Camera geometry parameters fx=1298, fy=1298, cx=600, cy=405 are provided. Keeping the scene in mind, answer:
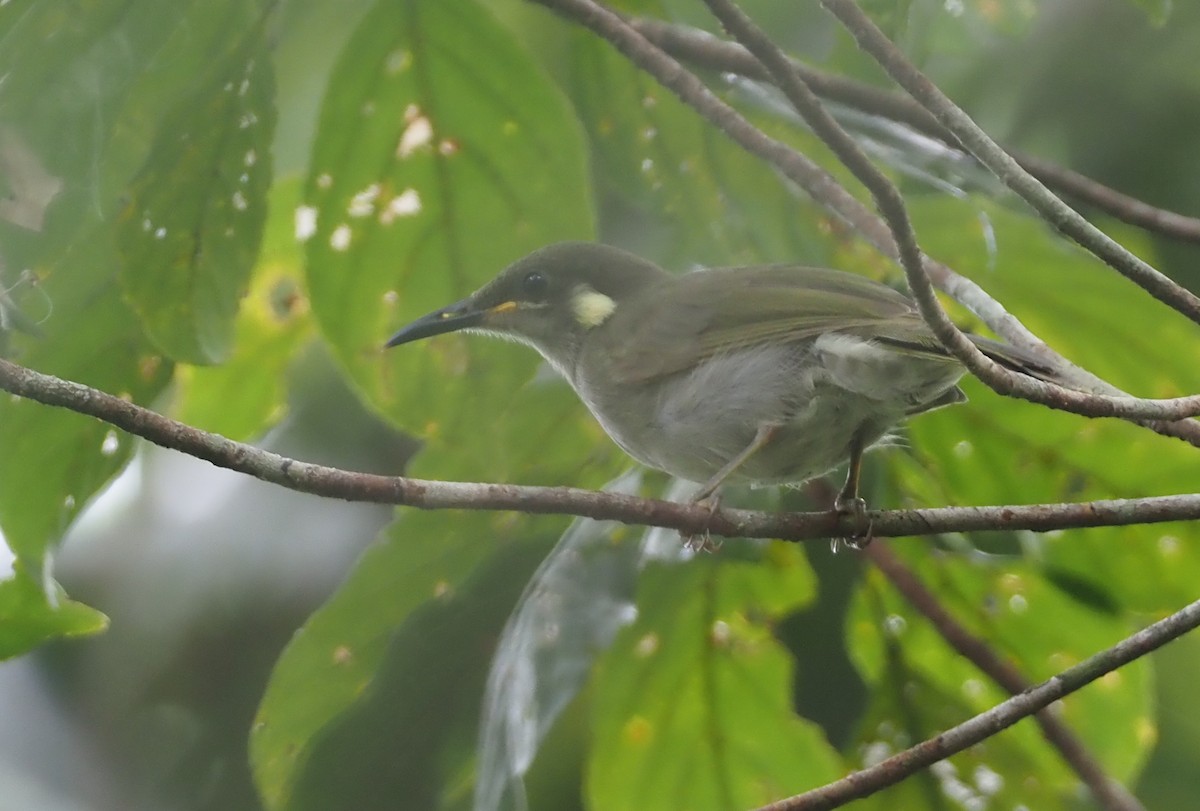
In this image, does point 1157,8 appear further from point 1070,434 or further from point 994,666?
point 994,666

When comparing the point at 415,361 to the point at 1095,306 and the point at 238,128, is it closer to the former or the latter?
the point at 238,128

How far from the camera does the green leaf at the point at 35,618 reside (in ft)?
7.34

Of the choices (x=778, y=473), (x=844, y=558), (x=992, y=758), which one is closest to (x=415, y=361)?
(x=778, y=473)

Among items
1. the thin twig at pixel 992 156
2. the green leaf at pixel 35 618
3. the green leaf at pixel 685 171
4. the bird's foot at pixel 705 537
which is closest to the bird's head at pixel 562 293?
the green leaf at pixel 685 171

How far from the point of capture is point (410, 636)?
263 cm

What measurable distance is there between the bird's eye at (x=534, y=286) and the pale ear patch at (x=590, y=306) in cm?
10

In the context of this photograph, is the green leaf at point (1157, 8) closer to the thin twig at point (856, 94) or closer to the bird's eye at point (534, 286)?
the thin twig at point (856, 94)

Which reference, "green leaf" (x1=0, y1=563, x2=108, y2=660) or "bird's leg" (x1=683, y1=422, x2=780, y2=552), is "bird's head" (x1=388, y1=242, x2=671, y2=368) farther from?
"green leaf" (x1=0, y1=563, x2=108, y2=660)

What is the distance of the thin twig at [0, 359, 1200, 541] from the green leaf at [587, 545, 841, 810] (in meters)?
0.73

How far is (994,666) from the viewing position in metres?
3.25

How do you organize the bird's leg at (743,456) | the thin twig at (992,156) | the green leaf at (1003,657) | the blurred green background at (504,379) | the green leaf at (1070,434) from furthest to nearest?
the green leaf at (1003,657) → the green leaf at (1070,434) → the bird's leg at (743,456) → the blurred green background at (504,379) → the thin twig at (992,156)

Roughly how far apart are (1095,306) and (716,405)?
102 centimetres

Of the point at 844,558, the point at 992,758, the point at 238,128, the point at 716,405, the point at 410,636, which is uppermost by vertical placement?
the point at 238,128

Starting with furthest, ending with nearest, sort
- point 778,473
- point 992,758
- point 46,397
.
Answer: point 992,758 → point 778,473 → point 46,397
